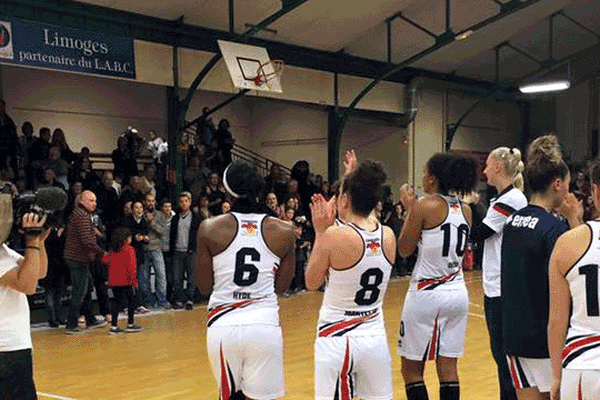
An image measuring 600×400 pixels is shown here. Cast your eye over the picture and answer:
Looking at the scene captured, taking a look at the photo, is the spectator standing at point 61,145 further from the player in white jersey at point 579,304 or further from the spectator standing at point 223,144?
the player in white jersey at point 579,304

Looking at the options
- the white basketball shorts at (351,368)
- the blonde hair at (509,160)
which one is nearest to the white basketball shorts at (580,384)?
the white basketball shorts at (351,368)

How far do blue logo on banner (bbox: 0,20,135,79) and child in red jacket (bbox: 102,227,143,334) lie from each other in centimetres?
296

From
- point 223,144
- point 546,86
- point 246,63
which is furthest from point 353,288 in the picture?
point 546,86

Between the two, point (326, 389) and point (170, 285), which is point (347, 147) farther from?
point (326, 389)

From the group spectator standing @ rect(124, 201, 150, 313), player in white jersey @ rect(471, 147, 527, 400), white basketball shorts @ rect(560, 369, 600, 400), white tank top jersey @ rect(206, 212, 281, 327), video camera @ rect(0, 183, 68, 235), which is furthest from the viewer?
spectator standing @ rect(124, 201, 150, 313)

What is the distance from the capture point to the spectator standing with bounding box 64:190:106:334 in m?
9.20

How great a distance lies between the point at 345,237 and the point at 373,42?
12970 mm

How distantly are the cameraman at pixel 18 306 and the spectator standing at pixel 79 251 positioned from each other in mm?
6028

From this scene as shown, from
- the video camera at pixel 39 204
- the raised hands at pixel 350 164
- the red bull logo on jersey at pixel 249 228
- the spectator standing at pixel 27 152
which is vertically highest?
the spectator standing at pixel 27 152

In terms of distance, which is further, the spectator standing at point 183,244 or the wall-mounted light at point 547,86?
the wall-mounted light at point 547,86

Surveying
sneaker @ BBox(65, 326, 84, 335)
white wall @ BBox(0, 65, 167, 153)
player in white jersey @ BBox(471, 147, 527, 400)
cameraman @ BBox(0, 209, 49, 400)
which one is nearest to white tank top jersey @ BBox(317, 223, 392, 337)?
player in white jersey @ BBox(471, 147, 527, 400)

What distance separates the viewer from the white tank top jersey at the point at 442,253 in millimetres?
4355

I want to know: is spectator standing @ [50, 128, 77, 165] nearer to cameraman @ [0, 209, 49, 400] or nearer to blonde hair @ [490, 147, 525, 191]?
blonde hair @ [490, 147, 525, 191]

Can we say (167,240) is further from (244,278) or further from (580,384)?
(580,384)
